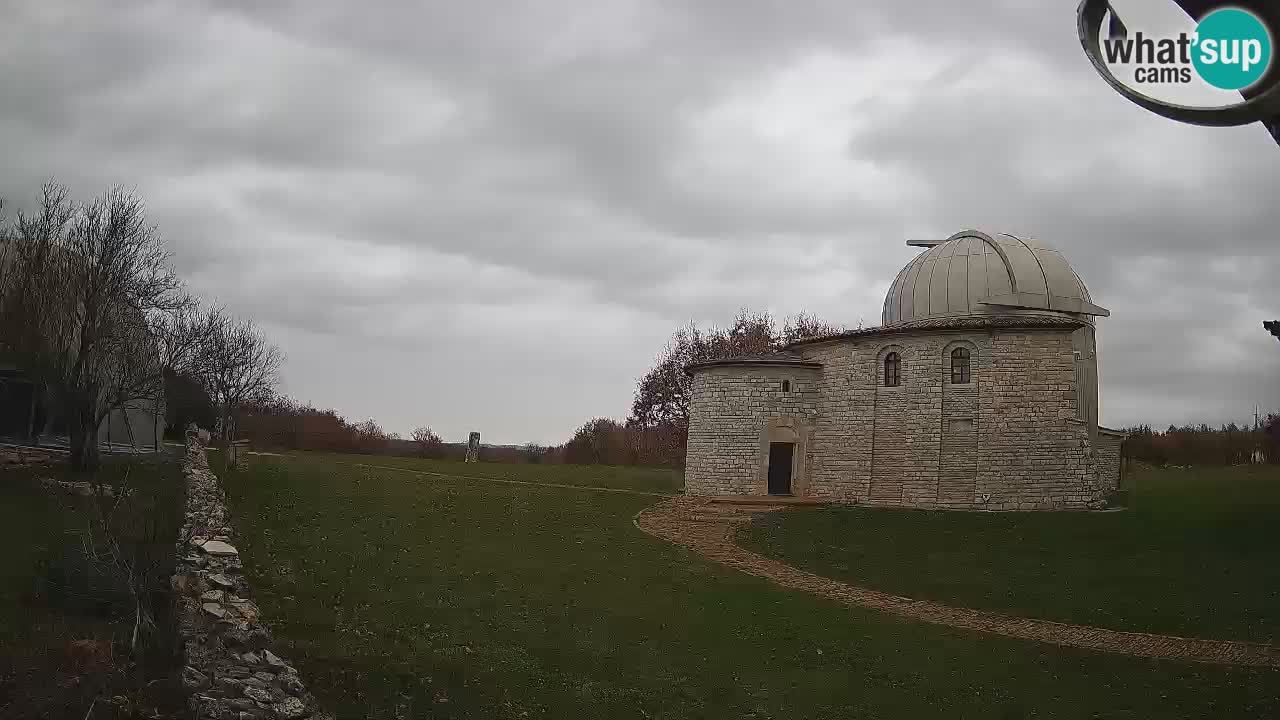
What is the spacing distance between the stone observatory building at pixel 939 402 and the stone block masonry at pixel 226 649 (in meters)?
17.5

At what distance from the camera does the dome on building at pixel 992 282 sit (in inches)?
951

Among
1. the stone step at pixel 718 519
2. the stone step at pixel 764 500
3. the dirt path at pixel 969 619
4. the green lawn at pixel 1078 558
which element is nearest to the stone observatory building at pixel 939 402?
the stone step at pixel 764 500

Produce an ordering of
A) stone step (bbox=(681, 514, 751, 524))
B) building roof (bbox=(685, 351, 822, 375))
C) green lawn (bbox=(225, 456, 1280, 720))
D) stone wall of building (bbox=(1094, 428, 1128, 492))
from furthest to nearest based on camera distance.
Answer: building roof (bbox=(685, 351, 822, 375)), stone wall of building (bbox=(1094, 428, 1128, 492)), stone step (bbox=(681, 514, 751, 524)), green lawn (bbox=(225, 456, 1280, 720))

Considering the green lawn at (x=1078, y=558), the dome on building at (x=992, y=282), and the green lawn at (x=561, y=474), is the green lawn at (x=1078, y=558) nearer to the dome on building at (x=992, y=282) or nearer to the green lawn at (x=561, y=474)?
the dome on building at (x=992, y=282)

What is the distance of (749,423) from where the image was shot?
26125 mm

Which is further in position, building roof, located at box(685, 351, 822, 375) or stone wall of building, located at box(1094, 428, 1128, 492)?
A: building roof, located at box(685, 351, 822, 375)

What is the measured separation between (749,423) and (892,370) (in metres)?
4.66

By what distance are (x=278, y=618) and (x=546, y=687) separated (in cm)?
332

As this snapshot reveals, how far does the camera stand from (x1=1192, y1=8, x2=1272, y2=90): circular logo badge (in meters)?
4.23

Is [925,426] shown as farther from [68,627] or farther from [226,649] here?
[68,627]

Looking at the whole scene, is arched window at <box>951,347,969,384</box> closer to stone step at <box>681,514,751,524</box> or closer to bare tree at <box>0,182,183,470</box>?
stone step at <box>681,514,751,524</box>

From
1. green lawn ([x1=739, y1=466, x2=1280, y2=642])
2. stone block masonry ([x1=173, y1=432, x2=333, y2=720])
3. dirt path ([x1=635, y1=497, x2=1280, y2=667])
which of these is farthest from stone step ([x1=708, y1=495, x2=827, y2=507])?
stone block masonry ([x1=173, y1=432, x2=333, y2=720])

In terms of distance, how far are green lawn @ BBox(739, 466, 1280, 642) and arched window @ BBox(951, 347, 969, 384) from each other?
12.7 feet

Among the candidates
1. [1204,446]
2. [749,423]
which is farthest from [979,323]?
[1204,446]
